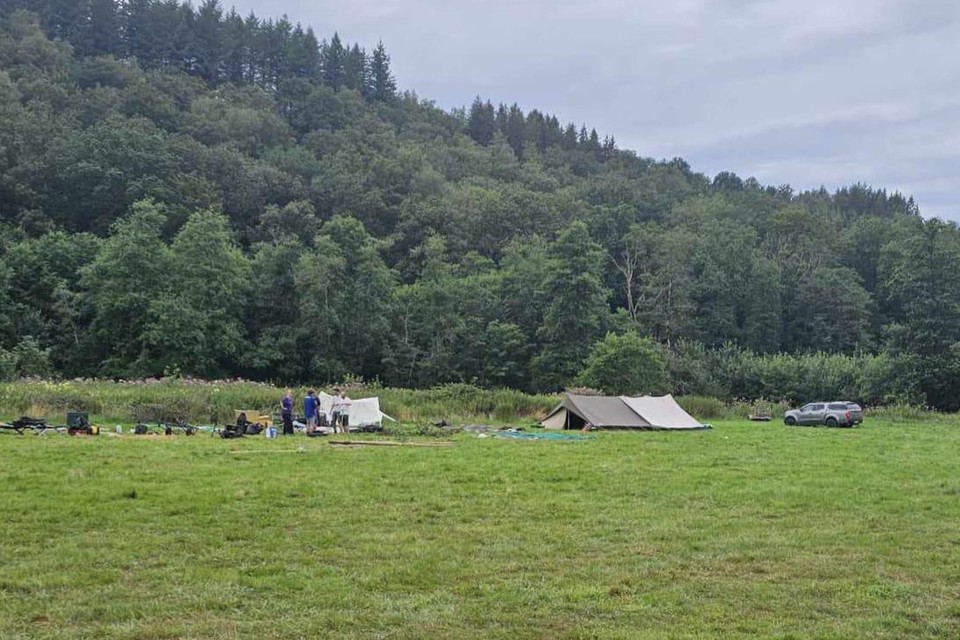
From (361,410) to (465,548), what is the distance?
18701 mm

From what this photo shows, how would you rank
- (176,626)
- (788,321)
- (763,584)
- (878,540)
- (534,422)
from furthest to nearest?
(788,321) < (534,422) < (878,540) < (763,584) < (176,626)

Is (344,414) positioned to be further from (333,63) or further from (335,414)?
(333,63)

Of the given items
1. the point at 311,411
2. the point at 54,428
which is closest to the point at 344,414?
the point at 311,411

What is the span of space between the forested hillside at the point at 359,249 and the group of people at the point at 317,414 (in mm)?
17164

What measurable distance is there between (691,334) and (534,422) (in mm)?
48011

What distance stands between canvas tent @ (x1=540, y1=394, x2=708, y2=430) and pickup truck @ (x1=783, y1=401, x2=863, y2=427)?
279 inches

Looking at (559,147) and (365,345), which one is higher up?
(559,147)

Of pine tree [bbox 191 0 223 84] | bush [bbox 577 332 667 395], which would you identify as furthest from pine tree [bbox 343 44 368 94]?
bush [bbox 577 332 667 395]

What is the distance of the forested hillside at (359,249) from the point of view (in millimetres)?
55406

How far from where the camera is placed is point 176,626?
625 cm

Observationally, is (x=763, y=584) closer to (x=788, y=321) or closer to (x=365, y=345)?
(x=365, y=345)

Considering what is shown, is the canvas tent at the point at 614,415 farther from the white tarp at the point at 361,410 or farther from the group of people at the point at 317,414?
the group of people at the point at 317,414

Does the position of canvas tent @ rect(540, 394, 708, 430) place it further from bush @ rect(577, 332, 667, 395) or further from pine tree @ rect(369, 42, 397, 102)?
pine tree @ rect(369, 42, 397, 102)

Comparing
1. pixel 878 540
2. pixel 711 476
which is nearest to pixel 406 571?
pixel 878 540
